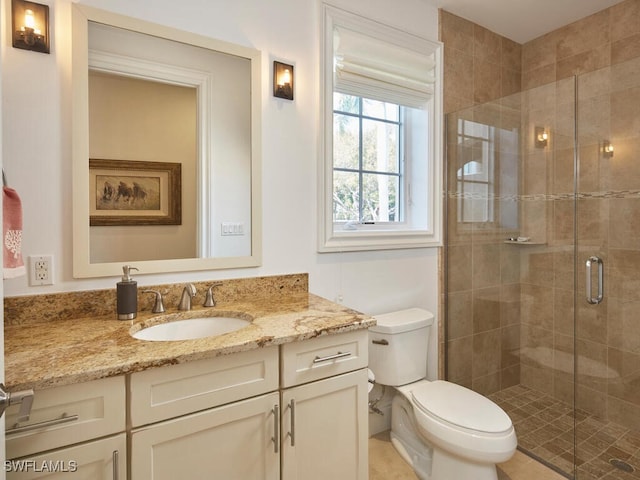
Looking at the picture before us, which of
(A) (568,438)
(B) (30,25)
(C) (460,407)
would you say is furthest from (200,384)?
(A) (568,438)

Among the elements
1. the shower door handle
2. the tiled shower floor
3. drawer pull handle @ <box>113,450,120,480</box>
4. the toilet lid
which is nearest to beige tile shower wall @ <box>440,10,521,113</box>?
the shower door handle

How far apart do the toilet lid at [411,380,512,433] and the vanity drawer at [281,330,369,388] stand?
55 centimetres

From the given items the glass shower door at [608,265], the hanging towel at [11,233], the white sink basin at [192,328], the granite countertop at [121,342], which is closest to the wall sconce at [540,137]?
the glass shower door at [608,265]

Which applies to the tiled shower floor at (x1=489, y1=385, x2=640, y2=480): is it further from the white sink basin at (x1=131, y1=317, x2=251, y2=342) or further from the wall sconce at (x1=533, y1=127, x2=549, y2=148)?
the white sink basin at (x1=131, y1=317, x2=251, y2=342)

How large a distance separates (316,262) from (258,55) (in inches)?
40.6

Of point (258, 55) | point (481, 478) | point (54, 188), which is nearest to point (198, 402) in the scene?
point (54, 188)

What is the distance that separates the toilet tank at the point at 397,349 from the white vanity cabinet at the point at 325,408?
561mm

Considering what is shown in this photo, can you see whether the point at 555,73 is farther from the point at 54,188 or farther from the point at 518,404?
the point at 54,188

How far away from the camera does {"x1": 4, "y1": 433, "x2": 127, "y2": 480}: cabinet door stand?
0.81 m

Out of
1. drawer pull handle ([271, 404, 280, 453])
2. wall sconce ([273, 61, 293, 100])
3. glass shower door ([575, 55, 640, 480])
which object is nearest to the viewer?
drawer pull handle ([271, 404, 280, 453])

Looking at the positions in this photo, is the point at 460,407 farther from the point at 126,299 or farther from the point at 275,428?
the point at 126,299

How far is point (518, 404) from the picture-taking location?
221 cm

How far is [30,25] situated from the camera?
1201 millimetres

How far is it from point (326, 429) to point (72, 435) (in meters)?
0.76
